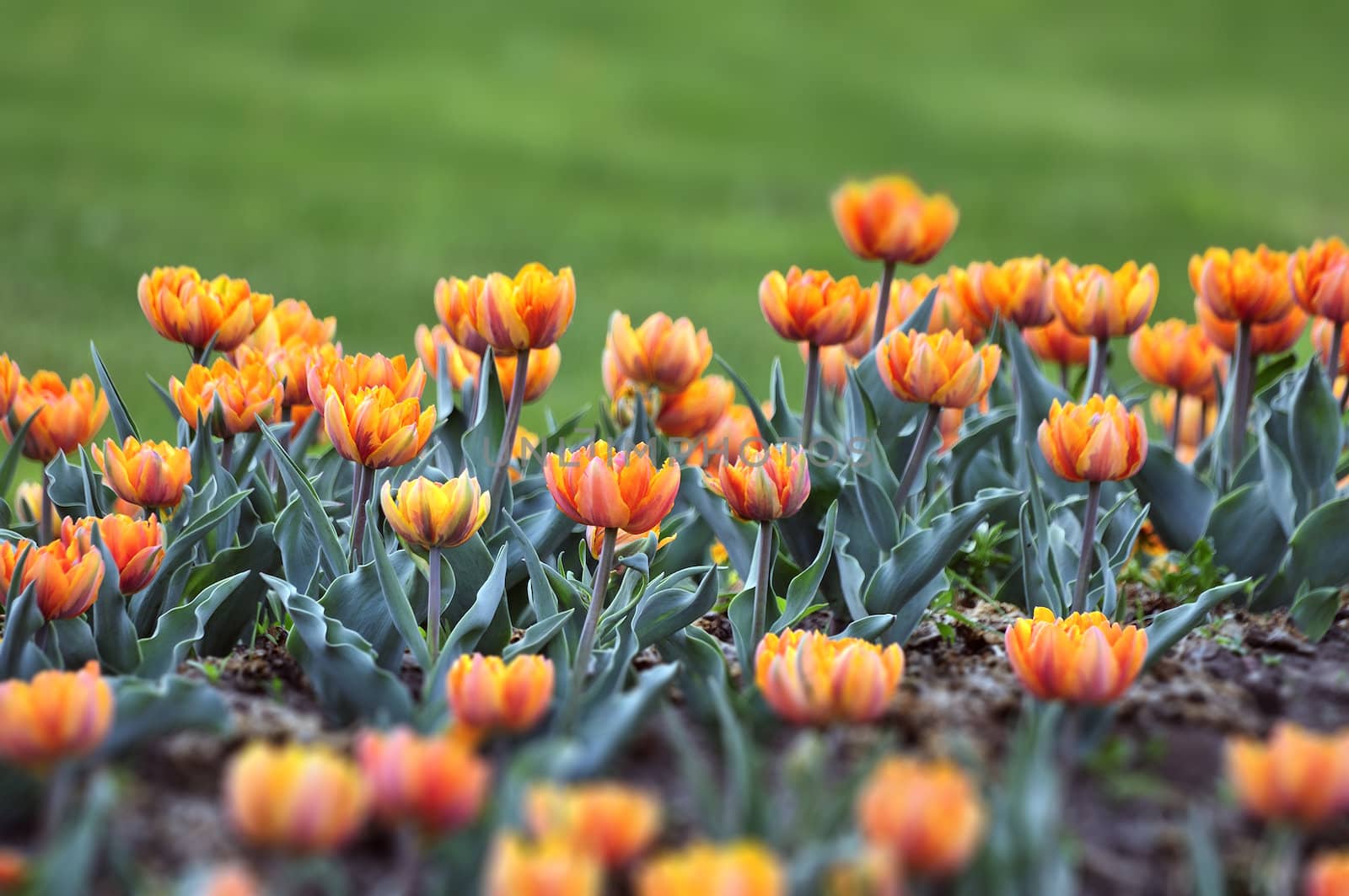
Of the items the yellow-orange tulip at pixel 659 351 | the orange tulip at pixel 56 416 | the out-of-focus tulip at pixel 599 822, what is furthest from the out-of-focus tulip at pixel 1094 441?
the orange tulip at pixel 56 416

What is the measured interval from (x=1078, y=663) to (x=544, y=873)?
60 centimetres

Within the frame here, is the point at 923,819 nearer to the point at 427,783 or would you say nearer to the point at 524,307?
the point at 427,783

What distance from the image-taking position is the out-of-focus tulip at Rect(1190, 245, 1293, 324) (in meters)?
2.02

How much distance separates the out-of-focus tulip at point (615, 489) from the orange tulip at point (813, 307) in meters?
0.53

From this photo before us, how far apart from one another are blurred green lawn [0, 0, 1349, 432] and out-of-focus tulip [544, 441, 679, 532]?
4267 millimetres

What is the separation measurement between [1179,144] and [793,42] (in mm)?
3221

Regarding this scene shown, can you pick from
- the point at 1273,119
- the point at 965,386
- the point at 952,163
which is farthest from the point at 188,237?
the point at 1273,119

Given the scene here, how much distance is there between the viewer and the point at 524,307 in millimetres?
1667

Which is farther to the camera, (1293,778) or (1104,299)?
(1104,299)

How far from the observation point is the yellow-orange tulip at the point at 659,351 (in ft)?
6.57

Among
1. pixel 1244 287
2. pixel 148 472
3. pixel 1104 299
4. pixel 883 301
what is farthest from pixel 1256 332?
pixel 148 472

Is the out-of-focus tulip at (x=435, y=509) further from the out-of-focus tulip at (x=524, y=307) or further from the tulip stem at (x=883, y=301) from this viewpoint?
the tulip stem at (x=883, y=301)

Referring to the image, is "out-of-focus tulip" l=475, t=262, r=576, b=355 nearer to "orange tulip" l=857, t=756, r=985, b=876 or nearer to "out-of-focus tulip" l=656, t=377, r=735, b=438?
"out-of-focus tulip" l=656, t=377, r=735, b=438

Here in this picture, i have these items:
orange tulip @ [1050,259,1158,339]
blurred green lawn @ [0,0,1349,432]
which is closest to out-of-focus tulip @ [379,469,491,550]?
orange tulip @ [1050,259,1158,339]
